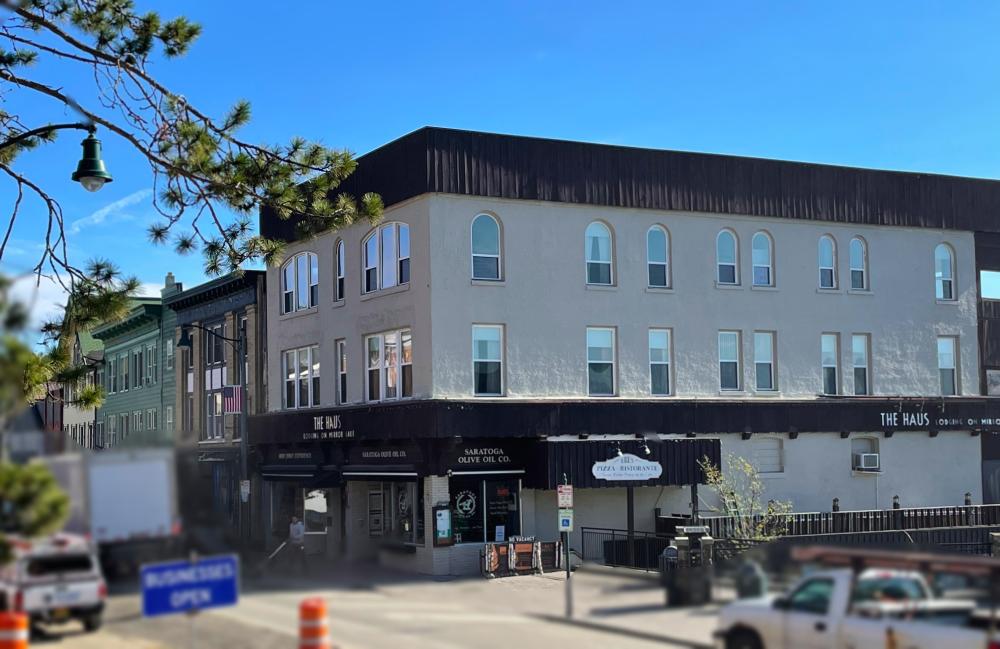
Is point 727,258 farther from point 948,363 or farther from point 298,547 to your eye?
point 298,547

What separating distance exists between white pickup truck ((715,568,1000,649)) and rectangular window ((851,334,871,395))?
89.6ft

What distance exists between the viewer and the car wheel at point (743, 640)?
1230 centimetres

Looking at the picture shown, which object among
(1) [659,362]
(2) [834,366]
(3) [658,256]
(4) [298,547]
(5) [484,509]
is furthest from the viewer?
(2) [834,366]

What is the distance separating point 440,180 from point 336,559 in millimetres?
19386

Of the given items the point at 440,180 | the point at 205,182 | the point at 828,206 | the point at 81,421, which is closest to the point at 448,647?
the point at 205,182

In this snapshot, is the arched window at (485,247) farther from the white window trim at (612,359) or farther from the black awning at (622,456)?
the black awning at (622,456)

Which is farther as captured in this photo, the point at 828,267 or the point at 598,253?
the point at 828,267

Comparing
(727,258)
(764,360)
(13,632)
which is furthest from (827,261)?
(13,632)

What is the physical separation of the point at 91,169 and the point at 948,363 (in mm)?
32058

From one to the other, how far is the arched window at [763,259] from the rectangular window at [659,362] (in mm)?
3696

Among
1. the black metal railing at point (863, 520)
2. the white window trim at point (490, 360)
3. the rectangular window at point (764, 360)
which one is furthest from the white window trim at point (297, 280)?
the black metal railing at point (863, 520)

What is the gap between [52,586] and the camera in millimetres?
12039

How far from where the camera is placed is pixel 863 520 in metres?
34.9

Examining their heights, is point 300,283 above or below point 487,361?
above
